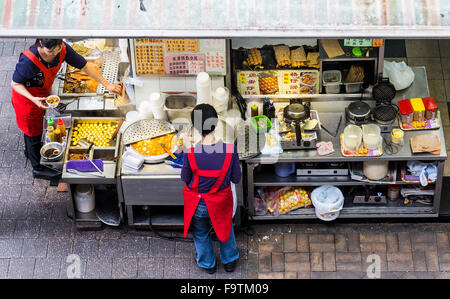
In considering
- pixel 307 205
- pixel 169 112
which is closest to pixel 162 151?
pixel 169 112

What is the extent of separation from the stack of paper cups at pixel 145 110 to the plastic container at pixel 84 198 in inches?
35.3

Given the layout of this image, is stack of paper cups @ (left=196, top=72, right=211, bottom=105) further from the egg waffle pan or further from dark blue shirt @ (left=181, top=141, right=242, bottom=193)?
dark blue shirt @ (left=181, top=141, right=242, bottom=193)

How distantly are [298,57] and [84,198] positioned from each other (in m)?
2.54

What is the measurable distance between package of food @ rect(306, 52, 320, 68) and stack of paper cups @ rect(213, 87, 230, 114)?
890 millimetres

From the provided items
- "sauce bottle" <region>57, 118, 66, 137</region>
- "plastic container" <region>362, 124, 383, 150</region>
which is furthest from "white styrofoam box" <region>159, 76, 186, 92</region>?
"plastic container" <region>362, 124, 383, 150</region>

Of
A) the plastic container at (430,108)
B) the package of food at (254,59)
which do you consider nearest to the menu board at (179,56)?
the package of food at (254,59)

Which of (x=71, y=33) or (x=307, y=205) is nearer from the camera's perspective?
(x=71, y=33)

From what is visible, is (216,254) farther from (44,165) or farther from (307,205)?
(44,165)

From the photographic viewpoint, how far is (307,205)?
24.0ft

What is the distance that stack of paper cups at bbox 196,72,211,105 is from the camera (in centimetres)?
679

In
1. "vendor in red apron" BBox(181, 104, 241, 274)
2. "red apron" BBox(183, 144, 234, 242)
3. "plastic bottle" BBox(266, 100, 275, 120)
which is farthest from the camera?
"plastic bottle" BBox(266, 100, 275, 120)

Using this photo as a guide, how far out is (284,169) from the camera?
712cm

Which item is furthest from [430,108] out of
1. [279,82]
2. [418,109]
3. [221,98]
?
[221,98]
